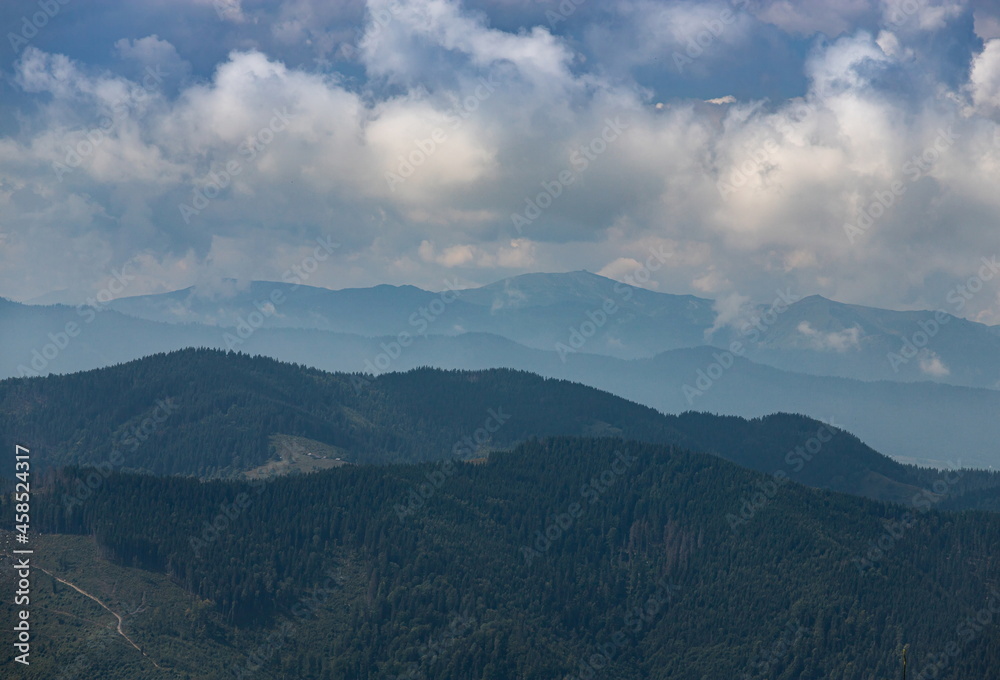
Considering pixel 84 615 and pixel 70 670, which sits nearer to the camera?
pixel 70 670

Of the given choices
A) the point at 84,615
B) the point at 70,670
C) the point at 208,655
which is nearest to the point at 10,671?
the point at 70,670

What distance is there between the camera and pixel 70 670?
6983 inches

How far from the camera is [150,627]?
655ft

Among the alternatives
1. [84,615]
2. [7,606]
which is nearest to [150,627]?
[84,615]

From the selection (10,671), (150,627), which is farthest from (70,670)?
(150,627)

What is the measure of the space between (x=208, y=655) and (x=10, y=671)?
3937 cm

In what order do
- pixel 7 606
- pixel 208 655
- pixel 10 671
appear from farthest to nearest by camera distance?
pixel 208 655, pixel 7 606, pixel 10 671

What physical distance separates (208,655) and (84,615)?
83.8 feet

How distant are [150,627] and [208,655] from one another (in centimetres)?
1313

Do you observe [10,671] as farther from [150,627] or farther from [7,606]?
[150,627]

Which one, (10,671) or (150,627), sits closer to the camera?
(10,671)

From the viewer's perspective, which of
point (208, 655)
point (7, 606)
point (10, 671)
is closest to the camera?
point (10, 671)

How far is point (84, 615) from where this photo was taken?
640 feet

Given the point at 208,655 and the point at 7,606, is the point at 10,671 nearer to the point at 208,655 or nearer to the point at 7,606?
the point at 7,606
